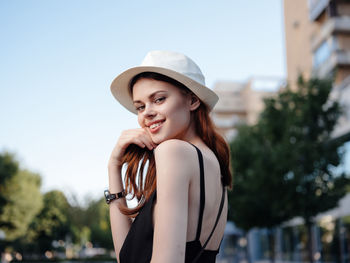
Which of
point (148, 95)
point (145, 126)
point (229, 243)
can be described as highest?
point (148, 95)

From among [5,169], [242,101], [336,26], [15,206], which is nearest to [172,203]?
[336,26]

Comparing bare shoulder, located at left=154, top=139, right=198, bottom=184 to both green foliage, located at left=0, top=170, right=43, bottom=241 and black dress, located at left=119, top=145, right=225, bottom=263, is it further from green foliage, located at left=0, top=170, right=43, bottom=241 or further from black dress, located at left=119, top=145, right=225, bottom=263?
green foliage, located at left=0, top=170, right=43, bottom=241

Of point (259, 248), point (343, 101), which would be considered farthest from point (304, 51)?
point (259, 248)

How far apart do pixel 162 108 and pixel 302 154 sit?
1603cm

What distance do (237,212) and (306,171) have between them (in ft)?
25.7

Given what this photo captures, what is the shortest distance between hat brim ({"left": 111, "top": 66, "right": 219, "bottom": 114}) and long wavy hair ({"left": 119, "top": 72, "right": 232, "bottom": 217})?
3 cm

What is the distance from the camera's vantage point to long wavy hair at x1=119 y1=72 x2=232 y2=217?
165 centimetres

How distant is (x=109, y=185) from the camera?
70.0 inches

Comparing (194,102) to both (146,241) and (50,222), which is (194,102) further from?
(50,222)

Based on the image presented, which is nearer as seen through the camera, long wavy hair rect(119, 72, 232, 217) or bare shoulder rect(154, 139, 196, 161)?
bare shoulder rect(154, 139, 196, 161)

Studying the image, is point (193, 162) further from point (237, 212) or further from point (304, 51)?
point (304, 51)

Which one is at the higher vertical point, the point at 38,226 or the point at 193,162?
the point at 193,162

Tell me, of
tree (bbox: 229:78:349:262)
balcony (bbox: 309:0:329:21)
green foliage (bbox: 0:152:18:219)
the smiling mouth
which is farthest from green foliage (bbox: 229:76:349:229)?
green foliage (bbox: 0:152:18:219)

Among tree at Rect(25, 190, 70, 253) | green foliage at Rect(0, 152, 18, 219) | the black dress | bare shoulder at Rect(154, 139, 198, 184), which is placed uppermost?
green foliage at Rect(0, 152, 18, 219)
